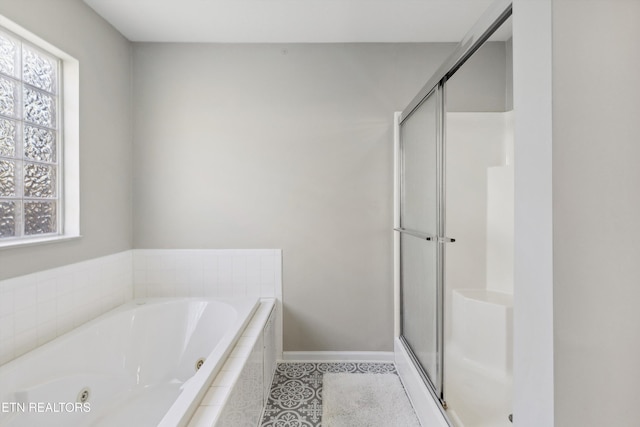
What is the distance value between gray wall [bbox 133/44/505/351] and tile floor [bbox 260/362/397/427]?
0.69 m

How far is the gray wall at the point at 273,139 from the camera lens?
2377 millimetres

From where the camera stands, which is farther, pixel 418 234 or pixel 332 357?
pixel 332 357

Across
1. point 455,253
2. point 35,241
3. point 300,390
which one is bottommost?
point 300,390

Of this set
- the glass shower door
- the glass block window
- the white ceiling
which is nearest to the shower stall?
the glass shower door

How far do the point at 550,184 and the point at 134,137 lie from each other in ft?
8.52

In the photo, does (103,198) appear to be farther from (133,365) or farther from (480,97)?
Result: (480,97)

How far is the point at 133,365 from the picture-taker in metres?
1.87

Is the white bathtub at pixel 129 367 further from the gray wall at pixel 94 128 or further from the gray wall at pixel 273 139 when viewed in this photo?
the gray wall at pixel 273 139

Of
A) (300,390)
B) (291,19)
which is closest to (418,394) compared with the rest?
(300,390)

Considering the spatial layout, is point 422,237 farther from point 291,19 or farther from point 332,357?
point 291,19

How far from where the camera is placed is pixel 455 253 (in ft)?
7.78

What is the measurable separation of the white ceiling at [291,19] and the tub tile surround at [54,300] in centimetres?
160

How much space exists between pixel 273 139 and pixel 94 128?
1.14 metres

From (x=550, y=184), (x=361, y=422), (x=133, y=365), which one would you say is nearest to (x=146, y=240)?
(x=133, y=365)
